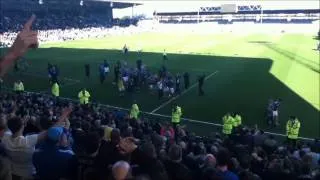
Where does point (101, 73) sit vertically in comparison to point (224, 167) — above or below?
below

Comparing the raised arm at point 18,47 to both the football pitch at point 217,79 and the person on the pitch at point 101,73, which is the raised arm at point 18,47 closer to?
the football pitch at point 217,79

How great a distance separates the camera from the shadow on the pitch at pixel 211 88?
23391mm

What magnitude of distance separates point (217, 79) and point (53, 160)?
28.2m

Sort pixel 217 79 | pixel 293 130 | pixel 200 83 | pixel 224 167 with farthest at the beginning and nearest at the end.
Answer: pixel 217 79 < pixel 200 83 < pixel 293 130 < pixel 224 167

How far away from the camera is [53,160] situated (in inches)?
229

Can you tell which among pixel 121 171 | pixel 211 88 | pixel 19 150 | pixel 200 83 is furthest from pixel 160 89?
pixel 121 171

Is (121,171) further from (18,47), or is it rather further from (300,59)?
(300,59)

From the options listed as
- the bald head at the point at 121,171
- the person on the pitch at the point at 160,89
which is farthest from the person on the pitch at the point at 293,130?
the bald head at the point at 121,171

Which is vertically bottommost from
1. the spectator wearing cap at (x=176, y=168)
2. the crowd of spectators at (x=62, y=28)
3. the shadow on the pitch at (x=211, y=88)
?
the shadow on the pitch at (x=211, y=88)

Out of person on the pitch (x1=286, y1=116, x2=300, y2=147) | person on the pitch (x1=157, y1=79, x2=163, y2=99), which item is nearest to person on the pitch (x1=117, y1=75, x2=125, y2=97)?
person on the pitch (x1=157, y1=79, x2=163, y2=99)

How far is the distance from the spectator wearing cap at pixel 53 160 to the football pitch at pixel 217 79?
15.2 metres

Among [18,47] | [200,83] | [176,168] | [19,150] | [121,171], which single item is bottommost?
→ [200,83]

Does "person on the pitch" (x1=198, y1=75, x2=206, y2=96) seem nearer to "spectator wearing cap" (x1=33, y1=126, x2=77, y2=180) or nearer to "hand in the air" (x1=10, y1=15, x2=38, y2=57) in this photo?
"spectator wearing cap" (x1=33, y1=126, x2=77, y2=180)

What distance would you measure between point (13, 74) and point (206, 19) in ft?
233
